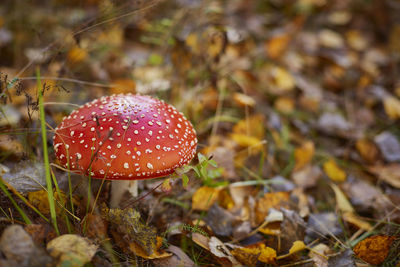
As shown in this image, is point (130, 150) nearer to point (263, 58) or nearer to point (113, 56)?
point (113, 56)

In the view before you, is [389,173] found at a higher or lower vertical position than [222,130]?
lower

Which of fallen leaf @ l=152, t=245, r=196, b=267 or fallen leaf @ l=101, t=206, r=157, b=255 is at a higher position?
fallen leaf @ l=101, t=206, r=157, b=255

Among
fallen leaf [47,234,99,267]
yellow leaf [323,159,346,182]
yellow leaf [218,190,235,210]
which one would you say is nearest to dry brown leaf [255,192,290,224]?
yellow leaf [218,190,235,210]

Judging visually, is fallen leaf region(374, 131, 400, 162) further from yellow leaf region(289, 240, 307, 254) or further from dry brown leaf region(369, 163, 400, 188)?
yellow leaf region(289, 240, 307, 254)

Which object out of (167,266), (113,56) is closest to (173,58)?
(113,56)

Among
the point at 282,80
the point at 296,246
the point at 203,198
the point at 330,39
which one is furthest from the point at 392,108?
the point at 203,198

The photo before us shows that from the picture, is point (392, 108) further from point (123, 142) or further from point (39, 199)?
point (39, 199)

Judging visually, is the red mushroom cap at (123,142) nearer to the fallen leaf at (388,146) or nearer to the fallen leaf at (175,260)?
the fallen leaf at (175,260)

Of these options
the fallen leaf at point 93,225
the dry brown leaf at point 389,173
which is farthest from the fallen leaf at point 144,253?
the dry brown leaf at point 389,173
